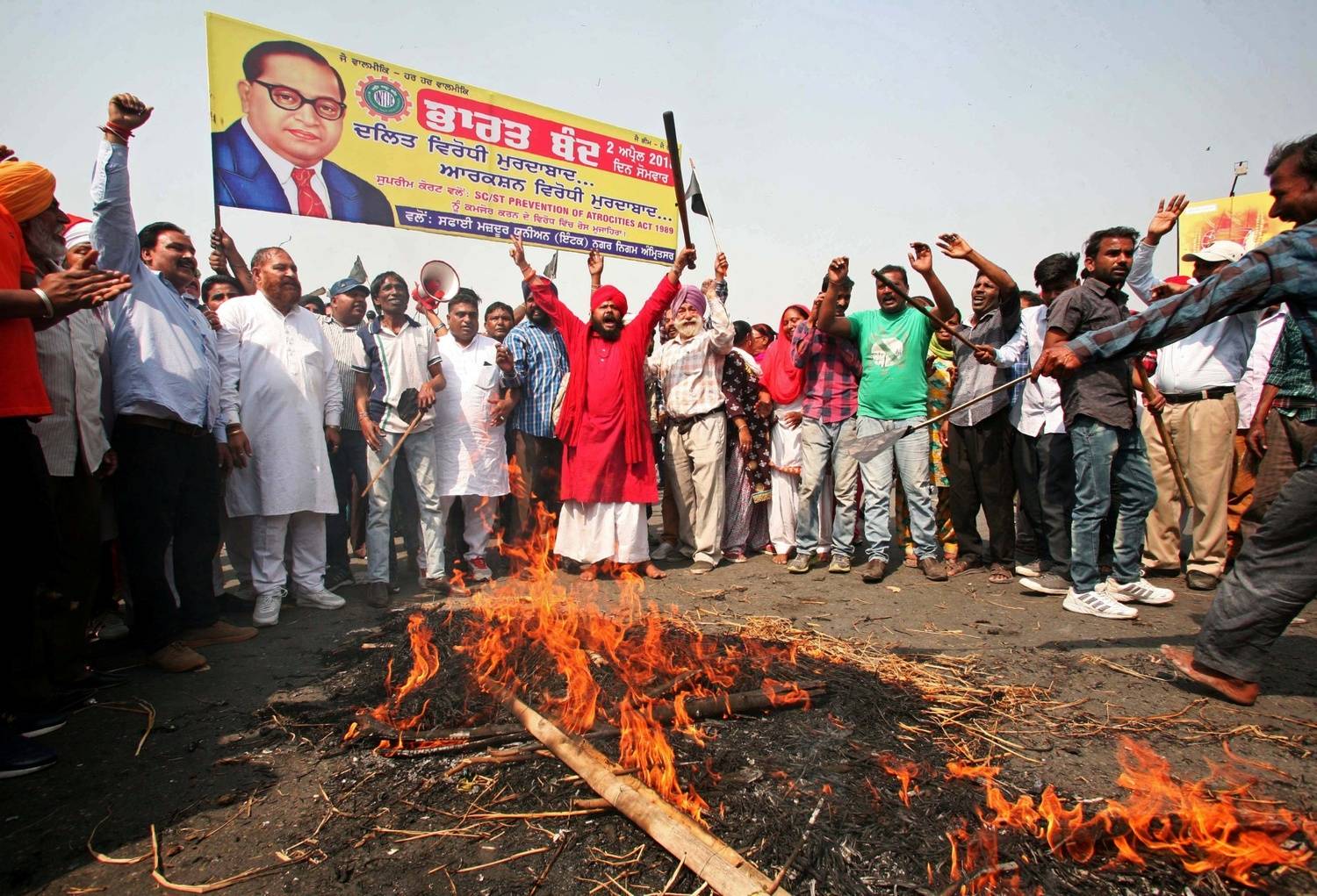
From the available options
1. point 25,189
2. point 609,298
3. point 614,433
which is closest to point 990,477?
point 614,433

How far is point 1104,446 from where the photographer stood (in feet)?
14.4

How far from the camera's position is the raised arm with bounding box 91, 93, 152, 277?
3357 mm

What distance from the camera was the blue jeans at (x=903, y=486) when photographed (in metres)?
5.61

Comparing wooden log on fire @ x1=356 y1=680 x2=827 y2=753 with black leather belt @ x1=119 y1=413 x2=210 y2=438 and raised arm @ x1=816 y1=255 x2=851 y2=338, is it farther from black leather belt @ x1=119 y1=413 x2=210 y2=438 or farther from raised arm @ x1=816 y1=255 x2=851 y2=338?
raised arm @ x1=816 y1=255 x2=851 y2=338

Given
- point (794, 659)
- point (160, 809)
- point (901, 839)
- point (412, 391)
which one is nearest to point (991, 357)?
point (794, 659)

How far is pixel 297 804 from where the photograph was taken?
2389 mm

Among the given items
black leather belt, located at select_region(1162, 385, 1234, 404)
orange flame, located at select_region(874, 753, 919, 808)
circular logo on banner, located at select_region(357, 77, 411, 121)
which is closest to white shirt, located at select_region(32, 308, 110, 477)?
orange flame, located at select_region(874, 753, 919, 808)

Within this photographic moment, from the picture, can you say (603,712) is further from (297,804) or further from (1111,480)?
(1111,480)

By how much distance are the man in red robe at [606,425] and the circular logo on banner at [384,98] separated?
2423 mm

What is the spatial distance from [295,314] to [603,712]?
12.9 feet

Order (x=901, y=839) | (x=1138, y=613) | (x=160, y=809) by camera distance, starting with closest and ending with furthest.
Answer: (x=901, y=839) → (x=160, y=809) → (x=1138, y=613)

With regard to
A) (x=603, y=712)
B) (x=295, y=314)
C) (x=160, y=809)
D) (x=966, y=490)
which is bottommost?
(x=160, y=809)

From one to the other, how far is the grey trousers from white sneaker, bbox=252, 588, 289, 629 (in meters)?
5.27

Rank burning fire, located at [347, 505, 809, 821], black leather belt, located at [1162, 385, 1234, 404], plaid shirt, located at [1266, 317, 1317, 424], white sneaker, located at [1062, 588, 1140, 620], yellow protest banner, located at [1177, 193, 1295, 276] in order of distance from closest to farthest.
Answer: burning fire, located at [347, 505, 809, 821] < plaid shirt, located at [1266, 317, 1317, 424] < white sneaker, located at [1062, 588, 1140, 620] < black leather belt, located at [1162, 385, 1234, 404] < yellow protest banner, located at [1177, 193, 1295, 276]
